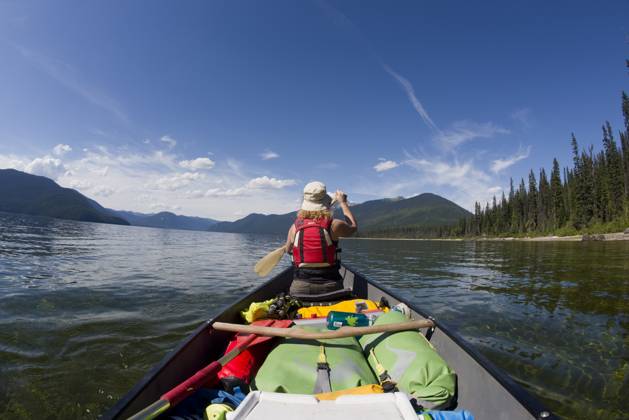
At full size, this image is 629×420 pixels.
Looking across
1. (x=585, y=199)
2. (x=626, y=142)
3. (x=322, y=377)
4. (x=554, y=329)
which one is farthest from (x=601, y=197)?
(x=322, y=377)

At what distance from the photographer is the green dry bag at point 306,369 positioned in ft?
8.41

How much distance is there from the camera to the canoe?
6.96ft

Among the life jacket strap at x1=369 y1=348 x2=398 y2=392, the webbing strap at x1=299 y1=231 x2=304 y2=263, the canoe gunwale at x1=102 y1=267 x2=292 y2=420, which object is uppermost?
the webbing strap at x1=299 y1=231 x2=304 y2=263

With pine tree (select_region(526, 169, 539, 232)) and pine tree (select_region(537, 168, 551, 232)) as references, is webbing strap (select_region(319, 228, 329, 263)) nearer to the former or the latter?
pine tree (select_region(537, 168, 551, 232))

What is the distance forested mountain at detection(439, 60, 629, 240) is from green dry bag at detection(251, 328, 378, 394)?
263 ft

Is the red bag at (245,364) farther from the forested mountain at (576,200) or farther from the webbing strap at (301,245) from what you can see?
the forested mountain at (576,200)

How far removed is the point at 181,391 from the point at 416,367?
2088 millimetres

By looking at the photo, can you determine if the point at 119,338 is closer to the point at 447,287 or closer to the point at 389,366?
the point at 389,366

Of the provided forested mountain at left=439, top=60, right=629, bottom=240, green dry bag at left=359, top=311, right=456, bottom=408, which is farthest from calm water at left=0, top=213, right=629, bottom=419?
forested mountain at left=439, top=60, right=629, bottom=240

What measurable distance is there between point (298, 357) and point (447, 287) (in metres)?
11.5

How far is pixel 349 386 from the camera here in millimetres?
2566

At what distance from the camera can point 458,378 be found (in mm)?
3021

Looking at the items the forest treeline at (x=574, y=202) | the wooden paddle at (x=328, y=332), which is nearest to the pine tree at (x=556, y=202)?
the forest treeline at (x=574, y=202)

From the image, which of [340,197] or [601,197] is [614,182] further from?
[340,197]
